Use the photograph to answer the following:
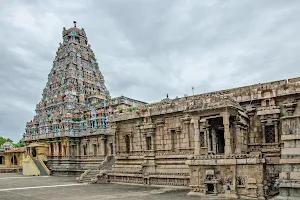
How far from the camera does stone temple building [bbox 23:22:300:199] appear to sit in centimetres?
1739

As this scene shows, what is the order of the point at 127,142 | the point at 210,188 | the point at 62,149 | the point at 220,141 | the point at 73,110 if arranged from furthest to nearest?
the point at 73,110, the point at 62,149, the point at 127,142, the point at 220,141, the point at 210,188

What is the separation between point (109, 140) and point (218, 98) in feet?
74.7

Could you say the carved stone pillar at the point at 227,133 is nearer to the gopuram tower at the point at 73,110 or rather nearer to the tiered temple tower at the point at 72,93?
the gopuram tower at the point at 73,110

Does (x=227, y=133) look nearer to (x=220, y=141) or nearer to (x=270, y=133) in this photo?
(x=270, y=133)

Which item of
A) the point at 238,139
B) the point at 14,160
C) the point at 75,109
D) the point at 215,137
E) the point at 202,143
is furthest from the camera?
the point at 14,160

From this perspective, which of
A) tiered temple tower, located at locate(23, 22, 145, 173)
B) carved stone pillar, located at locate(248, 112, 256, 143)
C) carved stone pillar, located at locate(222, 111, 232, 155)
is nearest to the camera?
carved stone pillar, located at locate(222, 111, 232, 155)

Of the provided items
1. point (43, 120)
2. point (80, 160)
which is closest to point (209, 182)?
point (80, 160)

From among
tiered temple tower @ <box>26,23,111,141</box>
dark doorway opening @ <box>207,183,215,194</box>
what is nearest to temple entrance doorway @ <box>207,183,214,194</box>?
dark doorway opening @ <box>207,183,215,194</box>

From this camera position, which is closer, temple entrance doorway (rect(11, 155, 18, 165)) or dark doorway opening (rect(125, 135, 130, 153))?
dark doorway opening (rect(125, 135, 130, 153))

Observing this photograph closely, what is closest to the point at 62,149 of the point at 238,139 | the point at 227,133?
the point at 238,139

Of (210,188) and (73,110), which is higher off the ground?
(73,110)

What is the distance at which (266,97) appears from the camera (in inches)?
819

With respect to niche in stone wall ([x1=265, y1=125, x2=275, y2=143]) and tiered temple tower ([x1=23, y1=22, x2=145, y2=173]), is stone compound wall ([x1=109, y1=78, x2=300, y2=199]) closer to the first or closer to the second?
niche in stone wall ([x1=265, y1=125, x2=275, y2=143])

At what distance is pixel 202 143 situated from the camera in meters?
23.6
